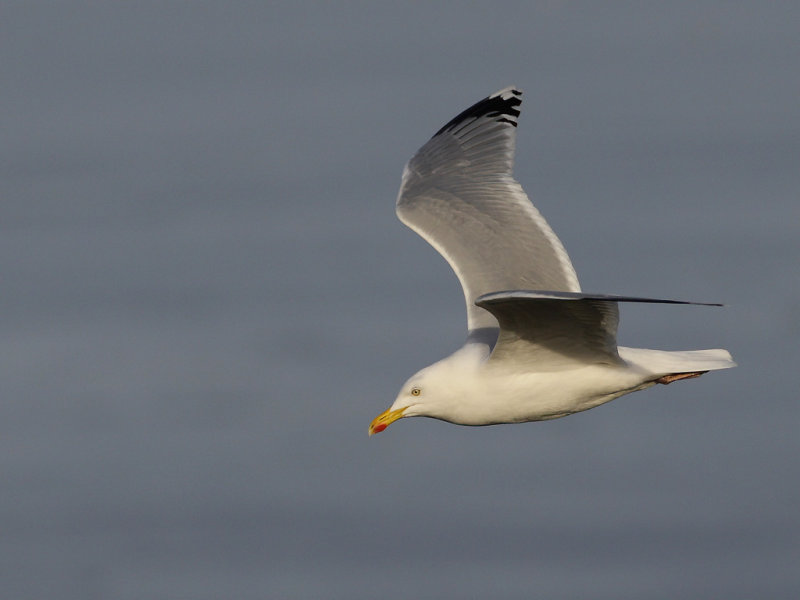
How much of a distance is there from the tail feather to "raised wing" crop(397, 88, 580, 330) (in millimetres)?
1343

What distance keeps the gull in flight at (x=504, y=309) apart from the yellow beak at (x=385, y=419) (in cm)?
1

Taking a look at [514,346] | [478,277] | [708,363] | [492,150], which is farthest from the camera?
[492,150]

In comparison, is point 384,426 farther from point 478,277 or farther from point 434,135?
point 434,135

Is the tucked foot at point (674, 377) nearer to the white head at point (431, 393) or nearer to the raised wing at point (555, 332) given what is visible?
the raised wing at point (555, 332)

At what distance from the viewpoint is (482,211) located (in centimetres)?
1912

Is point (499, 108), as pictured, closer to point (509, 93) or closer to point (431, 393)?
point (509, 93)

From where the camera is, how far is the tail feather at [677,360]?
16.7 meters

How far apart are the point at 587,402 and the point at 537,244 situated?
2.57 metres

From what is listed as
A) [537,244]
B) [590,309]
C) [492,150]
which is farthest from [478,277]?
[590,309]

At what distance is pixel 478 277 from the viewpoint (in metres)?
18.5

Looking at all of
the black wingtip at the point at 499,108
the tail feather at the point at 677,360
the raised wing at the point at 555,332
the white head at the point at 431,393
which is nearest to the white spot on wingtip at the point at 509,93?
the black wingtip at the point at 499,108

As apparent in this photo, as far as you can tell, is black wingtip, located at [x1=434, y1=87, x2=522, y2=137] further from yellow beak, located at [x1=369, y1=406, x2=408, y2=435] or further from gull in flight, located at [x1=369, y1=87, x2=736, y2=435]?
yellow beak, located at [x1=369, y1=406, x2=408, y2=435]

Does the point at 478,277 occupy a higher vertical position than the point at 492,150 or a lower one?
lower

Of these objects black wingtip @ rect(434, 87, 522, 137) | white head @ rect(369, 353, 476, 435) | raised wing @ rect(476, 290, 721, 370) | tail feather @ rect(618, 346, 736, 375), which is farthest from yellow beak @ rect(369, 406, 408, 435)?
black wingtip @ rect(434, 87, 522, 137)
